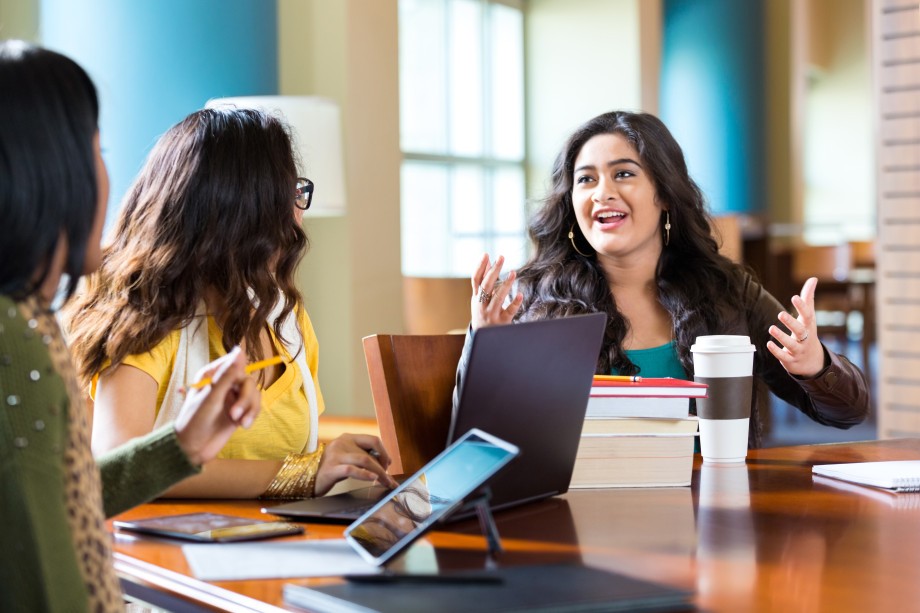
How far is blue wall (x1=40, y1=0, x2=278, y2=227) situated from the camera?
11.4 ft

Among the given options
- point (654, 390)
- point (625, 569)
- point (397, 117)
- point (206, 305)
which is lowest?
point (625, 569)

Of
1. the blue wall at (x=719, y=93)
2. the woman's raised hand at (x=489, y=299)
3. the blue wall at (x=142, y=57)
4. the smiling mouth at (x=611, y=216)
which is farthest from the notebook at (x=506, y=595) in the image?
the blue wall at (x=719, y=93)

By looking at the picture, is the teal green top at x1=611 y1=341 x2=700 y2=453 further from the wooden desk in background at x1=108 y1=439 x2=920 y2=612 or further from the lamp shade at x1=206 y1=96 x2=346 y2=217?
the lamp shade at x1=206 y1=96 x2=346 y2=217

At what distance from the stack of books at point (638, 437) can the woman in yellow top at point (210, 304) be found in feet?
0.95

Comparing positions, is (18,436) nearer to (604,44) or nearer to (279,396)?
(279,396)

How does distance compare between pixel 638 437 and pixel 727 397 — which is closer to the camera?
pixel 638 437

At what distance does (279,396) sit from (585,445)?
0.50m

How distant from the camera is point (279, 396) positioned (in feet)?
5.32

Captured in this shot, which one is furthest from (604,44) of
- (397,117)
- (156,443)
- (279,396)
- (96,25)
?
(156,443)

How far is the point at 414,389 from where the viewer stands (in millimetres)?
1502

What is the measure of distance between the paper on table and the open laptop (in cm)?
13

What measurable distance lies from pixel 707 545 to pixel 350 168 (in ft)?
11.5

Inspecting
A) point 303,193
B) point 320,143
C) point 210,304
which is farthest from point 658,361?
point 320,143

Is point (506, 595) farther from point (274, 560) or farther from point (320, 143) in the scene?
point (320, 143)
